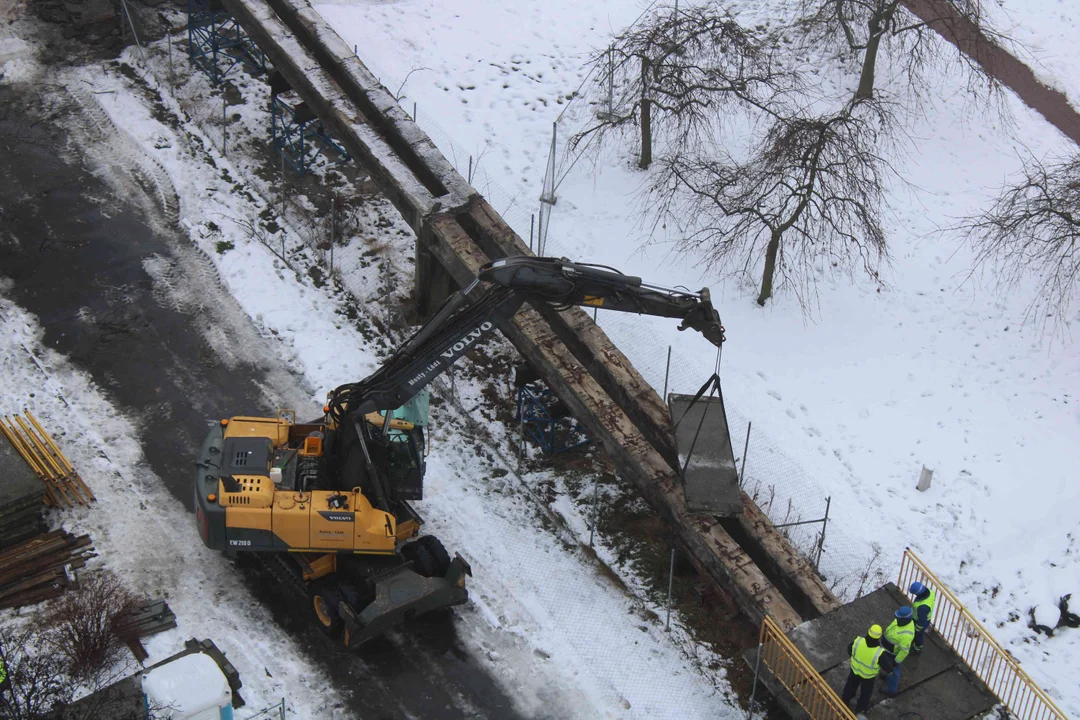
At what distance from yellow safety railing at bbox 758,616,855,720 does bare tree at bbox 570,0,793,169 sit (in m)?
11.3

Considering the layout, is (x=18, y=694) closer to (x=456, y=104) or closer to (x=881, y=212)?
(x=456, y=104)

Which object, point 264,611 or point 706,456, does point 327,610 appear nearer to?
point 264,611

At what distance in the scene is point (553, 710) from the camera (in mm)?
17812

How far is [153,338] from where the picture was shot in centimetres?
2294

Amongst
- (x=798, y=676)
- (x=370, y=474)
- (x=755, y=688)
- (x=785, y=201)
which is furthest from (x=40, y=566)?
(x=785, y=201)

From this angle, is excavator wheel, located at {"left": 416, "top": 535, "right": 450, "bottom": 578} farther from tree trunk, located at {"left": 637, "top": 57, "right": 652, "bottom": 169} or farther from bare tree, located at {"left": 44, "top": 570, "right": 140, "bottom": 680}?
tree trunk, located at {"left": 637, "top": 57, "right": 652, "bottom": 169}

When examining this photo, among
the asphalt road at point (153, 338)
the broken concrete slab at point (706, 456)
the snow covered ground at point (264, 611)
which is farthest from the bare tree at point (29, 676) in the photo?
the broken concrete slab at point (706, 456)

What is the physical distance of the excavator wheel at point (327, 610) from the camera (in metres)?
18.0

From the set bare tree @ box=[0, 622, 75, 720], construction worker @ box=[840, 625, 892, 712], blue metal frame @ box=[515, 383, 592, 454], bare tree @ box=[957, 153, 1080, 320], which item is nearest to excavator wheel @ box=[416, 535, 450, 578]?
blue metal frame @ box=[515, 383, 592, 454]

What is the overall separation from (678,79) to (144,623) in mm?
14111

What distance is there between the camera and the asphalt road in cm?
1802

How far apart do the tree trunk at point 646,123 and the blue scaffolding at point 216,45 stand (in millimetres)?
8694

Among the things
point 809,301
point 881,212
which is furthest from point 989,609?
point 881,212

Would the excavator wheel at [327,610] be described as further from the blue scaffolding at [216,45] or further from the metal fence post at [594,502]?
the blue scaffolding at [216,45]
